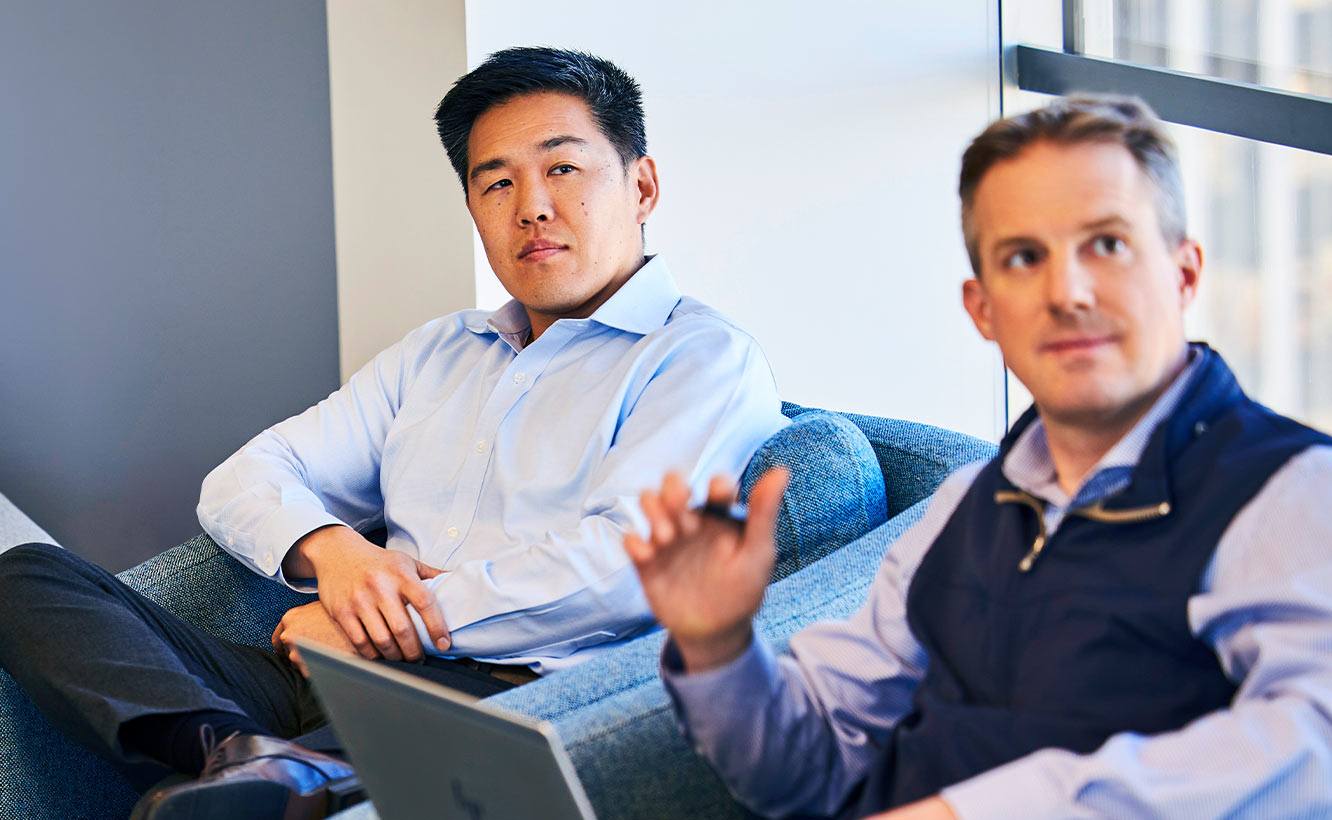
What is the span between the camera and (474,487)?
7.11ft

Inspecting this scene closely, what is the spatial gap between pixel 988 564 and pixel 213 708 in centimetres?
101

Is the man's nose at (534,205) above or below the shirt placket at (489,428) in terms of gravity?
above

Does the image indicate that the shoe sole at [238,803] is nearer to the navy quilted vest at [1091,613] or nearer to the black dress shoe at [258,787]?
the black dress shoe at [258,787]

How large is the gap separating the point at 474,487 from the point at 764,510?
44.8 inches

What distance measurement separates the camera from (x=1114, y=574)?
1.11 m

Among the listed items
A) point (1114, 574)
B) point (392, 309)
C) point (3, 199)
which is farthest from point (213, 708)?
point (3, 199)

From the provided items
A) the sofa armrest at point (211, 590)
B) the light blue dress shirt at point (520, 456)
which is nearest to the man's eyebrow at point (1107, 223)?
the light blue dress shirt at point (520, 456)

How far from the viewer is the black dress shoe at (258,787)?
1538 mm

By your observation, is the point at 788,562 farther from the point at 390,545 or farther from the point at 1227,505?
the point at 1227,505

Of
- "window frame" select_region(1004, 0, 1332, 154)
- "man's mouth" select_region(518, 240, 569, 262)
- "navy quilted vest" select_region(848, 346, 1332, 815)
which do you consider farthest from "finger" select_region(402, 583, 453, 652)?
"window frame" select_region(1004, 0, 1332, 154)

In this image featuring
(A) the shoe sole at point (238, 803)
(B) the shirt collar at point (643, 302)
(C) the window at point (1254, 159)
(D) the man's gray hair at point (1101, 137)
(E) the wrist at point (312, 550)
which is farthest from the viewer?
(C) the window at point (1254, 159)

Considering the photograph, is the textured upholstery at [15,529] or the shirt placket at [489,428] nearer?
the shirt placket at [489,428]

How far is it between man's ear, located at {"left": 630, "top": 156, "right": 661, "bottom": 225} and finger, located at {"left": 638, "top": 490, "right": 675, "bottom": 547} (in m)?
1.35

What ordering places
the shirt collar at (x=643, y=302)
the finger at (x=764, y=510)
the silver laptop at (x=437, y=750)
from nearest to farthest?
the silver laptop at (x=437, y=750), the finger at (x=764, y=510), the shirt collar at (x=643, y=302)
